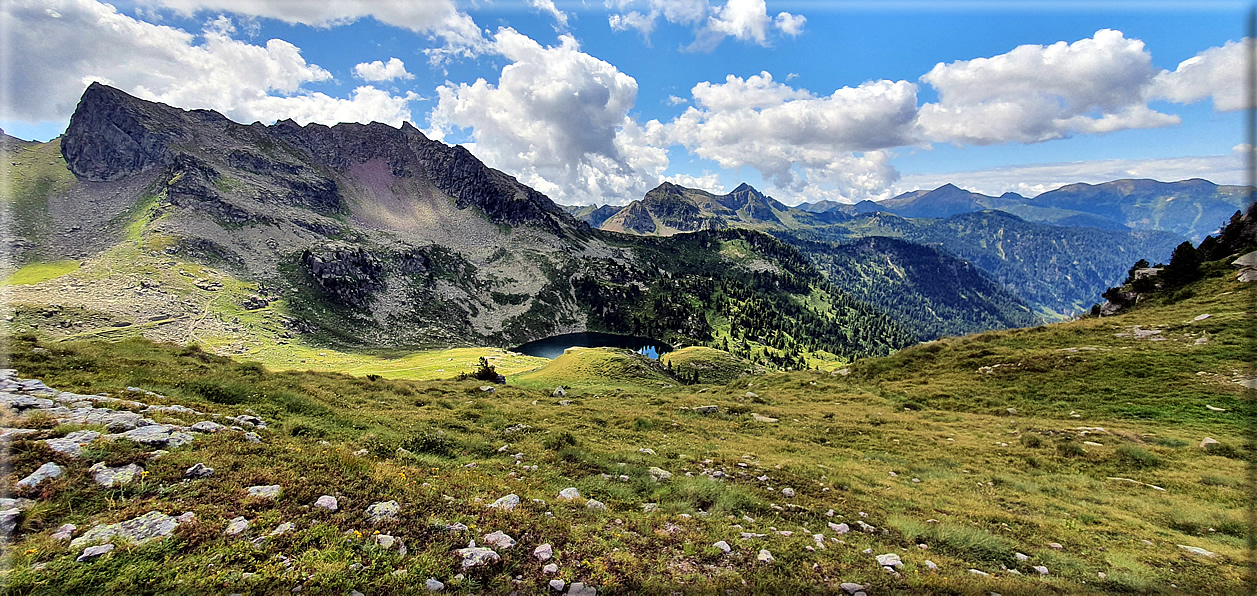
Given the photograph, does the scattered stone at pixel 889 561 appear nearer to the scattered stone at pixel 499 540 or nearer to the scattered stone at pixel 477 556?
the scattered stone at pixel 499 540

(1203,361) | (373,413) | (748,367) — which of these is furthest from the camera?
(748,367)

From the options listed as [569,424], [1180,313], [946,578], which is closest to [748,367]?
[1180,313]

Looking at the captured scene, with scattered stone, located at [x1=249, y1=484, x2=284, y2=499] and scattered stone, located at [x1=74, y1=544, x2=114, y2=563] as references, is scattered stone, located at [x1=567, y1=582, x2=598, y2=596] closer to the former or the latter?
scattered stone, located at [x1=249, y1=484, x2=284, y2=499]

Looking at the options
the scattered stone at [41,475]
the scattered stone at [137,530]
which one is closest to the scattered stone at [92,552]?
the scattered stone at [137,530]

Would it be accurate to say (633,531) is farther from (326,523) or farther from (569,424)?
(569,424)

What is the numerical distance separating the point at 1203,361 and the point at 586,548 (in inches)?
1786

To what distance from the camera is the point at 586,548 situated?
9.35 metres

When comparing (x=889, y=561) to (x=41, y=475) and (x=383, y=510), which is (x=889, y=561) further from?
(x=41, y=475)

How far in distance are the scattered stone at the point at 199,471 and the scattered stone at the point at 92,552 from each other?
2856 millimetres

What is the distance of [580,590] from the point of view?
802 cm

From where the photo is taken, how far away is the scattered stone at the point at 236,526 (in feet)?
25.5

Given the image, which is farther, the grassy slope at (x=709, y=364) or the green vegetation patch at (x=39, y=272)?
the green vegetation patch at (x=39, y=272)

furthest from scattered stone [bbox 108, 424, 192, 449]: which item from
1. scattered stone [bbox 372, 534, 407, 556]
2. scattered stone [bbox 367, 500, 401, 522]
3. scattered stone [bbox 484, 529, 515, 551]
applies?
scattered stone [bbox 484, 529, 515, 551]

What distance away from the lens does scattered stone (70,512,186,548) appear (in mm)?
6930
